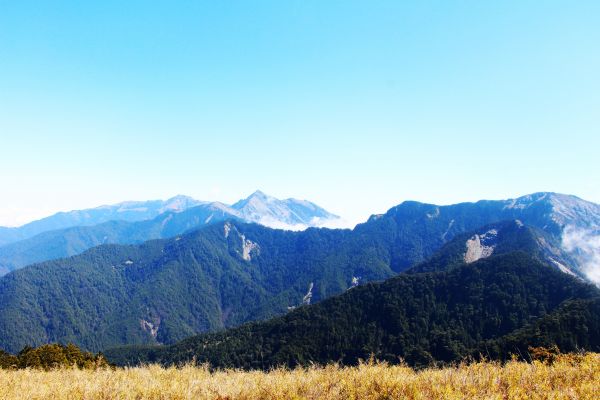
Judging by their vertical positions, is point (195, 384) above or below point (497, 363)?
above

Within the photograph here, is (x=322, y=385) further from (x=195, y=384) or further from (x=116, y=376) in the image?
(x=116, y=376)

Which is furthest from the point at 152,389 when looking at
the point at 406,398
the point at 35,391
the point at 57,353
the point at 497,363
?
the point at 57,353

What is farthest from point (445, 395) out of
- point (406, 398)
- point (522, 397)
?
point (522, 397)

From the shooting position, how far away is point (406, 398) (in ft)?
30.2

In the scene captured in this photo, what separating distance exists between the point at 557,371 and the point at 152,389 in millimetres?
11255

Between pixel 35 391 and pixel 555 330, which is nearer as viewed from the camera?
pixel 35 391

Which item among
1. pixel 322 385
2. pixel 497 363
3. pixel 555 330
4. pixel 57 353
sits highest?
pixel 322 385

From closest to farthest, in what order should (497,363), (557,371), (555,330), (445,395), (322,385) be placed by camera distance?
(445,395)
(322,385)
(557,371)
(497,363)
(555,330)

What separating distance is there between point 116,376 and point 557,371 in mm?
13553

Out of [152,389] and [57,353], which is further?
[57,353]

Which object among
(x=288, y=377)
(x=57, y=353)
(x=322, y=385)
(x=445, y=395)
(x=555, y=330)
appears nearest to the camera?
(x=445, y=395)

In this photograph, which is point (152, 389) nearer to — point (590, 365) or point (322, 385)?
point (322, 385)

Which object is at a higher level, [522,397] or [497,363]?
[522,397]

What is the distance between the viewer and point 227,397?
391 inches
